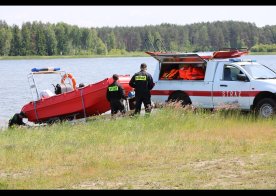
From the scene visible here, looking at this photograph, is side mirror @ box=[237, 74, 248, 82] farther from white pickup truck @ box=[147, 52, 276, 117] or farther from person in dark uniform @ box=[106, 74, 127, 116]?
person in dark uniform @ box=[106, 74, 127, 116]

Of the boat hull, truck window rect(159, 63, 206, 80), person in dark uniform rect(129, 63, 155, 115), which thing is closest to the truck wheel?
truck window rect(159, 63, 206, 80)

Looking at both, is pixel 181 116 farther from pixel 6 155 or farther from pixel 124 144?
pixel 6 155

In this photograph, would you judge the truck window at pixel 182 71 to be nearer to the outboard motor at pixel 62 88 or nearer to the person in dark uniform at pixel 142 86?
the person in dark uniform at pixel 142 86

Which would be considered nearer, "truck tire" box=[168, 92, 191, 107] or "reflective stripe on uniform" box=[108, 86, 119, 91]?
"reflective stripe on uniform" box=[108, 86, 119, 91]

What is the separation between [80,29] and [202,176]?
120 metres

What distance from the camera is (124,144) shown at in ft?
33.4

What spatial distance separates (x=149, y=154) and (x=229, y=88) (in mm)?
6081

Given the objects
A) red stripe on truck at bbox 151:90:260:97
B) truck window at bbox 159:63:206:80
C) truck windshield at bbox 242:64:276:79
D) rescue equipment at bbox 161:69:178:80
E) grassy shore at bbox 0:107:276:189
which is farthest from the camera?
rescue equipment at bbox 161:69:178:80

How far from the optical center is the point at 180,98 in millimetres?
15727

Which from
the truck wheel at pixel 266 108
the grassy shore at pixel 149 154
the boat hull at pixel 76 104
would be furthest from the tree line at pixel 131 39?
the grassy shore at pixel 149 154

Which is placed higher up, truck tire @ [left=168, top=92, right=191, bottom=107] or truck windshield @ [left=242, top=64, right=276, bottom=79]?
truck windshield @ [left=242, top=64, right=276, bottom=79]

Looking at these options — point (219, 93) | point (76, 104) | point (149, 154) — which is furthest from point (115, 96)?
point (149, 154)

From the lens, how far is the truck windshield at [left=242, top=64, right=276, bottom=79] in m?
14.6

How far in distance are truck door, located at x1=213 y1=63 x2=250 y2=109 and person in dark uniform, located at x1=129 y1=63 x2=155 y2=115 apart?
1.81m
